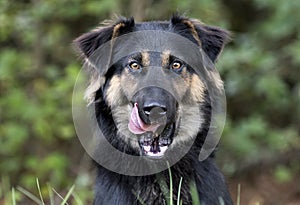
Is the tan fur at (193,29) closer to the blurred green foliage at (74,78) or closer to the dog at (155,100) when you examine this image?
the dog at (155,100)

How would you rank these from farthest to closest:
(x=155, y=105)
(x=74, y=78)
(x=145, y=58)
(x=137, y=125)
A: (x=74, y=78) < (x=145, y=58) < (x=137, y=125) < (x=155, y=105)

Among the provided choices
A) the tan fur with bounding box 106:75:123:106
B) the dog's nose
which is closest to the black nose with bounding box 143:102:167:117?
the dog's nose

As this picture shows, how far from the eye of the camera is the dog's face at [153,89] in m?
5.16

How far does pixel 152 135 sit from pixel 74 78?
151 inches

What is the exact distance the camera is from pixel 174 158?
5.44 m

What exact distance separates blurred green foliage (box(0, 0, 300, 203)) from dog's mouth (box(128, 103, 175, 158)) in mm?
3713

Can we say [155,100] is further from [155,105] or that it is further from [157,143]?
[157,143]

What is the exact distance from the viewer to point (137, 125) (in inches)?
201

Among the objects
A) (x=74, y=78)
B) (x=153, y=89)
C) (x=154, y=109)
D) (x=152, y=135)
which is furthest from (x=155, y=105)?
(x=74, y=78)

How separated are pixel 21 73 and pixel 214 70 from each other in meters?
4.80

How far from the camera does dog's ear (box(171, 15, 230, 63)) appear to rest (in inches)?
222

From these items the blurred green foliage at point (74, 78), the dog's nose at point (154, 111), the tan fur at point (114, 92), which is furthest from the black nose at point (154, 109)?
the blurred green foliage at point (74, 78)

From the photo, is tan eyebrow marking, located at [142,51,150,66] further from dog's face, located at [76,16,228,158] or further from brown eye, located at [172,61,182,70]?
brown eye, located at [172,61,182,70]

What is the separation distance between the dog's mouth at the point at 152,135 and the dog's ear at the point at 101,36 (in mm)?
688
